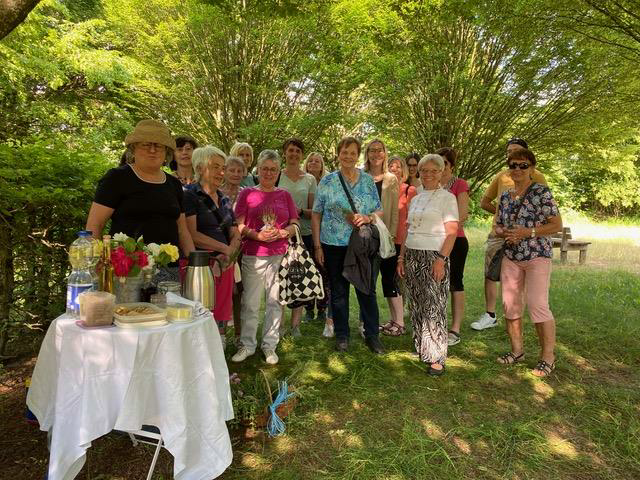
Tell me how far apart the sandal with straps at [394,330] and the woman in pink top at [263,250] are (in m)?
1.63

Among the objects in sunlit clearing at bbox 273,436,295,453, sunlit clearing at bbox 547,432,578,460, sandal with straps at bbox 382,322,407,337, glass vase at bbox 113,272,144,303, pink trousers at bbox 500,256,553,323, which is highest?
glass vase at bbox 113,272,144,303

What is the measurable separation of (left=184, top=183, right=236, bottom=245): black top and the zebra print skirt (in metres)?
1.86

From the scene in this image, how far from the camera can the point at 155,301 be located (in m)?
2.52

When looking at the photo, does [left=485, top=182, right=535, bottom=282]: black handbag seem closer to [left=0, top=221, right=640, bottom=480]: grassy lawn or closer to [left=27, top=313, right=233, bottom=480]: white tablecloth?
[left=0, top=221, right=640, bottom=480]: grassy lawn

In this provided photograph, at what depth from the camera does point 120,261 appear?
2.30m

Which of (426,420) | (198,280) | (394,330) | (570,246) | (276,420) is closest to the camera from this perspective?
(198,280)

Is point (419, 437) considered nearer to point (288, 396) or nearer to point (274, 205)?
point (288, 396)

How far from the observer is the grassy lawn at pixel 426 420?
2.76 m

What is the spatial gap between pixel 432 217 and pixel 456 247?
3.57 feet

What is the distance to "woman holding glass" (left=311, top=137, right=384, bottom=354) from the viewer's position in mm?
4453

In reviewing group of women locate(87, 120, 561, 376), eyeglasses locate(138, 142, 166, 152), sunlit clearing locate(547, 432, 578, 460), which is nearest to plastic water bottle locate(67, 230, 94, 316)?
eyeglasses locate(138, 142, 166, 152)

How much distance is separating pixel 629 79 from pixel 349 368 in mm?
10286

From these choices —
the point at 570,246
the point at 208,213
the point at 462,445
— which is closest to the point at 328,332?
the point at 208,213

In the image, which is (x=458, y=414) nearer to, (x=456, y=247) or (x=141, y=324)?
(x=456, y=247)
